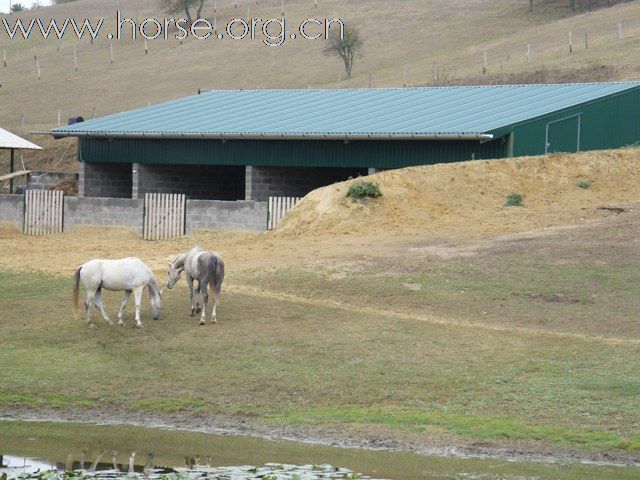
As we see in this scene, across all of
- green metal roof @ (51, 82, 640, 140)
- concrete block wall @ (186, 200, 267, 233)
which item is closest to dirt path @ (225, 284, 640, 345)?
concrete block wall @ (186, 200, 267, 233)

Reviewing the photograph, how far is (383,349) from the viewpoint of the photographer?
24.1 metres

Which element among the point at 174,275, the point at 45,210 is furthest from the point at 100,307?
the point at 45,210

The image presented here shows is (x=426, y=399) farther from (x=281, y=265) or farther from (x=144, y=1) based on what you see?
(x=144, y=1)

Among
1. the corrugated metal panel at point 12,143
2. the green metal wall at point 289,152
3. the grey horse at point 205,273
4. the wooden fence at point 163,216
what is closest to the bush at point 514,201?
the green metal wall at point 289,152

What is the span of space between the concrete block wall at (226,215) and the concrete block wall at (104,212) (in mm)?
2605

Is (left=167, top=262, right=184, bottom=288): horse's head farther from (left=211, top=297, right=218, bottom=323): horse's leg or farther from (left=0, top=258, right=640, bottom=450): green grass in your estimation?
(left=211, top=297, right=218, bottom=323): horse's leg

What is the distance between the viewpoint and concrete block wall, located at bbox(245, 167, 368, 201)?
4688 centimetres

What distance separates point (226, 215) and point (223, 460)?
1000 inches

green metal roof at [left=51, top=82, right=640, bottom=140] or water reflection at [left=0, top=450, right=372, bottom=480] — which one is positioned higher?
green metal roof at [left=51, top=82, right=640, bottom=140]

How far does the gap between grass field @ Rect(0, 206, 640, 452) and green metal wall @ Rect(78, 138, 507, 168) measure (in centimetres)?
1095

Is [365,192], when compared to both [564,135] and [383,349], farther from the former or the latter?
[383,349]

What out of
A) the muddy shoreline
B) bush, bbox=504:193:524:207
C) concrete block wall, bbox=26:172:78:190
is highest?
concrete block wall, bbox=26:172:78:190

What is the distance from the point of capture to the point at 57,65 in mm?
122500

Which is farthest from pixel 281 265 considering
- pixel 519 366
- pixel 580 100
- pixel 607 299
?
pixel 580 100
